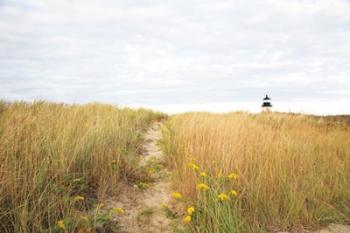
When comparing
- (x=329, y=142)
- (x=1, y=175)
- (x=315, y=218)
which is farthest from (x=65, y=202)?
(x=329, y=142)

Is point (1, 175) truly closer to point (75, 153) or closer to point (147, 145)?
point (75, 153)

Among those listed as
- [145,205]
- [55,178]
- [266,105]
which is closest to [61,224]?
[55,178]

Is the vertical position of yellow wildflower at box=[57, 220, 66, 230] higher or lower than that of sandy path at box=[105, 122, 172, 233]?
higher

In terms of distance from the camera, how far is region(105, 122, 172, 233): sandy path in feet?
9.27

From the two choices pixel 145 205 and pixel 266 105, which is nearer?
pixel 145 205

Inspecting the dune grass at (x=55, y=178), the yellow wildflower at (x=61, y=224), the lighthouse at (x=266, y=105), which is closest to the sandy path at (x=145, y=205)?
the dune grass at (x=55, y=178)

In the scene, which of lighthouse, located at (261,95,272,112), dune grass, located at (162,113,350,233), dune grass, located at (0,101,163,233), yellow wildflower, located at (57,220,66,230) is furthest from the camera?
lighthouse, located at (261,95,272,112)

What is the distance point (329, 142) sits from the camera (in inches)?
239

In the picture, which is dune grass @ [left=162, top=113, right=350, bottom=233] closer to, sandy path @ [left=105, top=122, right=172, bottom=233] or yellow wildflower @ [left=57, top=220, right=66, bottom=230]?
sandy path @ [left=105, top=122, right=172, bottom=233]

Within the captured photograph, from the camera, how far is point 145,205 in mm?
3369

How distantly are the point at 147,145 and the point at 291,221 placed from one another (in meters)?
4.27

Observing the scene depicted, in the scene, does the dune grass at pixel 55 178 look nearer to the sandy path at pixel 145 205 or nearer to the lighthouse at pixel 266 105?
the sandy path at pixel 145 205

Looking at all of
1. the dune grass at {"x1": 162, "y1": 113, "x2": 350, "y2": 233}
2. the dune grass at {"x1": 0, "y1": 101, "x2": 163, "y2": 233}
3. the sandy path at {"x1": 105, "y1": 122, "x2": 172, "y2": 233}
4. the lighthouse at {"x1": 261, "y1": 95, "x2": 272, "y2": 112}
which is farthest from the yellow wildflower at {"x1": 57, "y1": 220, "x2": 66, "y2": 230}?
the lighthouse at {"x1": 261, "y1": 95, "x2": 272, "y2": 112}

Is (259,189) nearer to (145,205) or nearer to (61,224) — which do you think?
(145,205)
